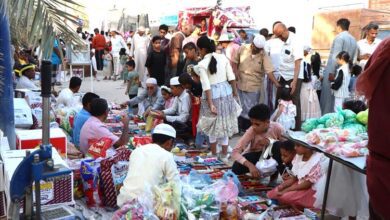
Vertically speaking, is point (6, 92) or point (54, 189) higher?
point (6, 92)

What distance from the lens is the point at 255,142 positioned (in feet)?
15.1

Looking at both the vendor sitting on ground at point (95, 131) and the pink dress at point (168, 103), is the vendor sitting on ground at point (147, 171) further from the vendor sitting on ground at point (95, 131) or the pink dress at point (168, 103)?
the pink dress at point (168, 103)

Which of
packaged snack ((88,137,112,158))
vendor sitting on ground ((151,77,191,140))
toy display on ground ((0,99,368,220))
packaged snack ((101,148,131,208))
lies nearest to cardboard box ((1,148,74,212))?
toy display on ground ((0,99,368,220))

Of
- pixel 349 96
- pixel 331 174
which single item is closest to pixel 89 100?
pixel 331 174

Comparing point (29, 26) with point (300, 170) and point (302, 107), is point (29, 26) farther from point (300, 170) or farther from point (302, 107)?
point (302, 107)

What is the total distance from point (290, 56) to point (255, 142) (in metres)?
2.29

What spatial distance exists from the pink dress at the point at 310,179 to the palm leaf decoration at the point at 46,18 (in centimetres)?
222

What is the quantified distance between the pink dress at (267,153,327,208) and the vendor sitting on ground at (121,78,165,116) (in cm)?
346

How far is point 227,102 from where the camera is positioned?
18.1 ft

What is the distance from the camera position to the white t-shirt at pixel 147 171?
10.6 ft

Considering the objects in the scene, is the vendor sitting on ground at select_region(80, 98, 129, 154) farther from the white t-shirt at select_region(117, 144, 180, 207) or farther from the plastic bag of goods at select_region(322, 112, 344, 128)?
the plastic bag of goods at select_region(322, 112, 344, 128)

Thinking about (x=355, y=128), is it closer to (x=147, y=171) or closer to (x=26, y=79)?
(x=147, y=171)

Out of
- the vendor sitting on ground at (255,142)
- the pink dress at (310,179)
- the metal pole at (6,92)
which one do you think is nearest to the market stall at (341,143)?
the pink dress at (310,179)

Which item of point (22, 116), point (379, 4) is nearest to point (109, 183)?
point (22, 116)
